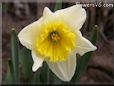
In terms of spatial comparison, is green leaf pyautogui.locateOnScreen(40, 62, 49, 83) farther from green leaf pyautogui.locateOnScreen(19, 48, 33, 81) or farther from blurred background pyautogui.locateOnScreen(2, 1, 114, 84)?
blurred background pyautogui.locateOnScreen(2, 1, 114, 84)

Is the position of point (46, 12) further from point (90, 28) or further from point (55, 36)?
point (90, 28)

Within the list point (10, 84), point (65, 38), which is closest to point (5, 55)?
point (10, 84)

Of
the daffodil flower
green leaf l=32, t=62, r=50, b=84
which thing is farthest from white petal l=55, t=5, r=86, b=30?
green leaf l=32, t=62, r=50, b=84

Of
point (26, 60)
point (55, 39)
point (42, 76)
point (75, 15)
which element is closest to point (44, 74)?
point (42, 76)

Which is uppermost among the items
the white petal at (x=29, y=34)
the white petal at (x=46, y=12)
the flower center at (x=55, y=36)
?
the white petal at (x=46, y=12)

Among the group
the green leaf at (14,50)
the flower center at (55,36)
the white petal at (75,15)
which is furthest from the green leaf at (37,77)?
the white petal at (75,15)

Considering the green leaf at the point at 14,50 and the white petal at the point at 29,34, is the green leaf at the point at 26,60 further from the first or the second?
the white petal at the point at 29,34
